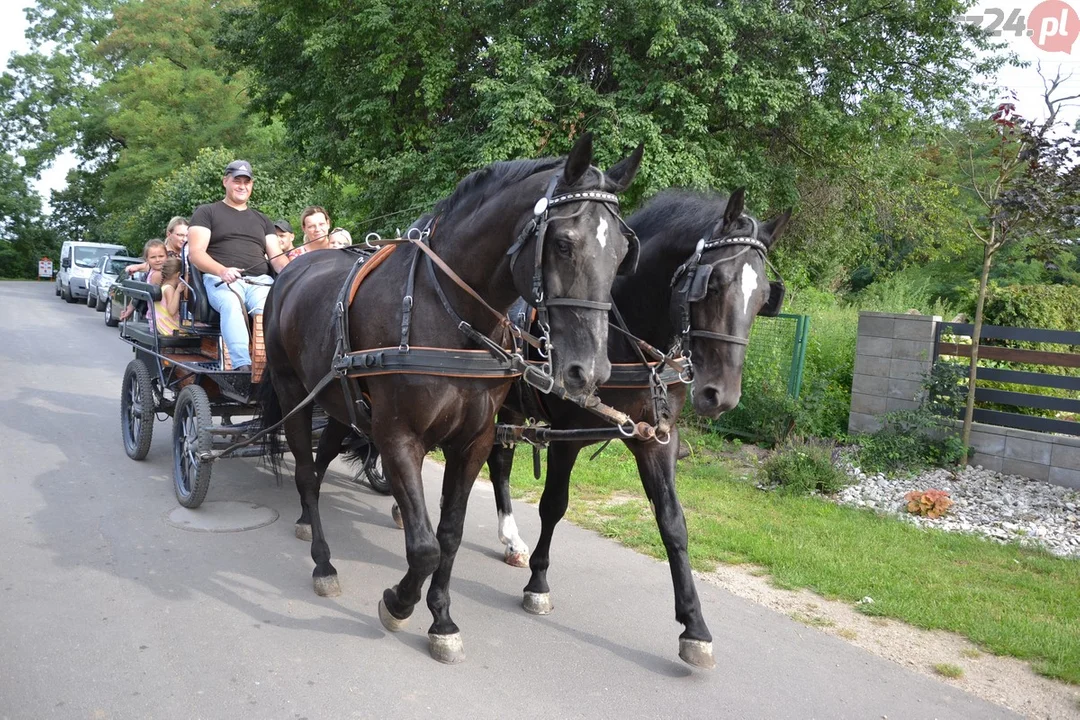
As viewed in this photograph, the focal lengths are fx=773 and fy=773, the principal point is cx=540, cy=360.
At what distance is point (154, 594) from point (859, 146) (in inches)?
449

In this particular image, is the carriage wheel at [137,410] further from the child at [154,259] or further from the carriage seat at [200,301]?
the child at [154,259]

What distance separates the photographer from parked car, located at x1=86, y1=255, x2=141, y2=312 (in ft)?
74.0

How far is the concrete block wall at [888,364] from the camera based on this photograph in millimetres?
8055

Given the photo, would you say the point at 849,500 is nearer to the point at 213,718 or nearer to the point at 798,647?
the point at 798,647

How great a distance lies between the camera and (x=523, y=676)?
362 centimetres

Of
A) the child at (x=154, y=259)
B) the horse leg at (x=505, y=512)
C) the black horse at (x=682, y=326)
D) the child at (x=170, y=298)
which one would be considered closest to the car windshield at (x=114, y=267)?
the child at (x=154, y=259)

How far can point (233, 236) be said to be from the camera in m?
6.30

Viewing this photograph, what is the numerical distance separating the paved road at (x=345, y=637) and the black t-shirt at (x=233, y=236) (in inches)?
75.3

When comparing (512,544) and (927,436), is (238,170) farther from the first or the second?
(927,436)

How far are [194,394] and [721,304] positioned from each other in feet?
13.5

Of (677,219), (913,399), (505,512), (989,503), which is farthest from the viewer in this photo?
(913,399)

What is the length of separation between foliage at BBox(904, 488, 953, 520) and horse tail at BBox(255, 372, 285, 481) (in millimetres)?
5211

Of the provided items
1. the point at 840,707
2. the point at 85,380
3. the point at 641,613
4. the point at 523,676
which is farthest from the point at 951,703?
the point at 85,380

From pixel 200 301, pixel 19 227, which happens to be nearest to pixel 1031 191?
pixel 200 301
